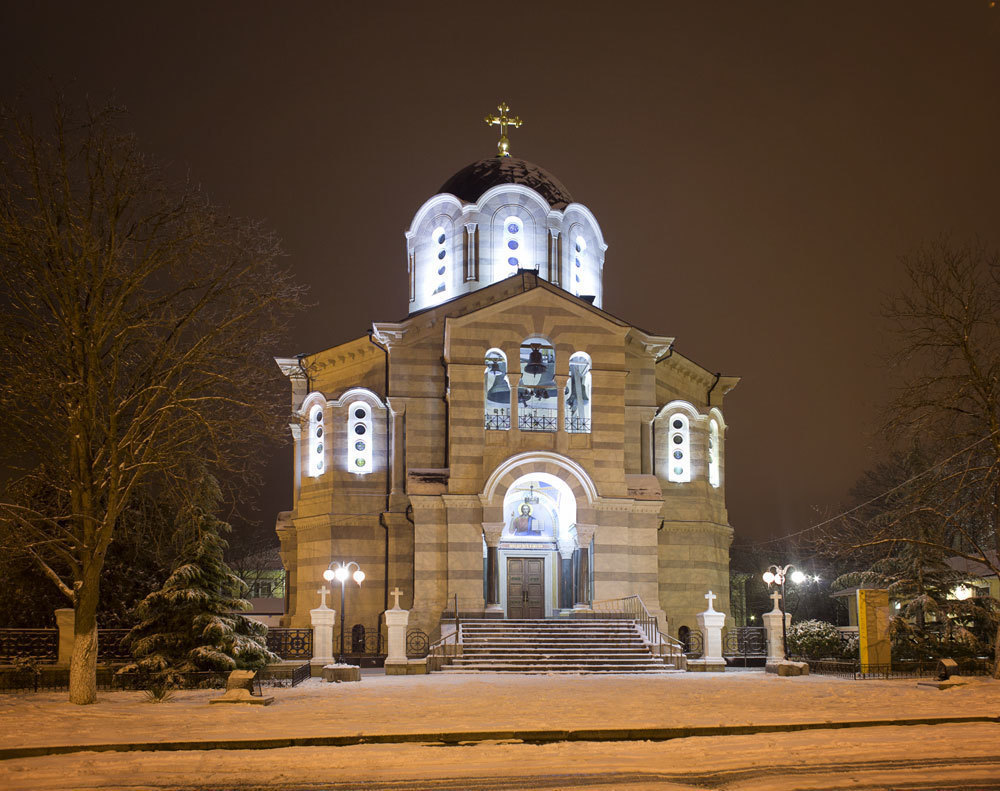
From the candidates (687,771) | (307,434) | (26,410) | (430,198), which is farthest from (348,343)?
(687,771)

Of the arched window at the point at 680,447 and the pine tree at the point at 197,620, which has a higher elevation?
the arched window at the point at 680,447

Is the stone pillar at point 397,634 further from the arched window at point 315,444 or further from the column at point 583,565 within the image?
the arched window at point 315,444

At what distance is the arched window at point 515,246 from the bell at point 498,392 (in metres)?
4.28

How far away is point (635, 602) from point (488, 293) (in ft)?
37.5

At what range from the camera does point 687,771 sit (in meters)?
11.6

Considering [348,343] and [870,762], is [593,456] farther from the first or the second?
[870,762]

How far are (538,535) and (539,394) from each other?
5.06 m

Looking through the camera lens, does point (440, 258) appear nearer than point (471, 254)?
No

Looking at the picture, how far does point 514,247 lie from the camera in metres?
38.4

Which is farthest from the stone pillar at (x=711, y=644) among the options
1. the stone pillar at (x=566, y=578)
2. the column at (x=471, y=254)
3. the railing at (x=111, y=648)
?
the column at (x=471, y=254)

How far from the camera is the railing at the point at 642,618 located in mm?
28156

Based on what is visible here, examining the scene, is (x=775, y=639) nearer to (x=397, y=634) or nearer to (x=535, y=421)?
(x=397, y=634)

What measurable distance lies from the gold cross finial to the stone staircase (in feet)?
69.8

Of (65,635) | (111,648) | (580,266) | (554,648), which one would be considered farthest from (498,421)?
(65,635)
